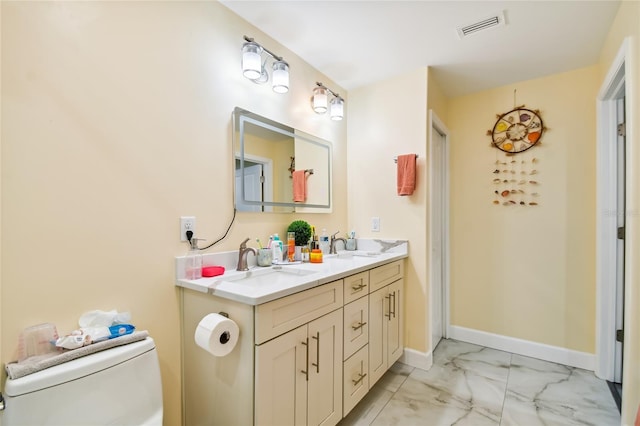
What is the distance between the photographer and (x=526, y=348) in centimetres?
249

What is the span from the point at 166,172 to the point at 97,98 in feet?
1.22

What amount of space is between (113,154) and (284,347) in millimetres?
1045

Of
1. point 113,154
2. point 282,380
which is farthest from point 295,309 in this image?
point 113,154

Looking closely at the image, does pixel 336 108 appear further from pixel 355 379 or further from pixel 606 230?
pixel 606 230

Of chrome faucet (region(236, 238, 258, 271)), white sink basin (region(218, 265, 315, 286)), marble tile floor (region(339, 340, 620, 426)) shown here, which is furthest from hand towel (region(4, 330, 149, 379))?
marble tile floor (region(339, 340, 620, 426))

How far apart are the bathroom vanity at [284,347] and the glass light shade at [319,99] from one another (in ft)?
3.88

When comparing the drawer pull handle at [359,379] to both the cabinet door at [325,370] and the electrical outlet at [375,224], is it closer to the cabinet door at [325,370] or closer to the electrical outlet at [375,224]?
the cabinet door at [325,370]

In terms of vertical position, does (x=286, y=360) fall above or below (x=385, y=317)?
above

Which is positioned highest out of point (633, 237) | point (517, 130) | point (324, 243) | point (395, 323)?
point (517, 130)

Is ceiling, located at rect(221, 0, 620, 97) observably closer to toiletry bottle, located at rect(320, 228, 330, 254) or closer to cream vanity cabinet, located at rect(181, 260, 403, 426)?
toiletry bottle, located at rect(320, 228, 330, 254)

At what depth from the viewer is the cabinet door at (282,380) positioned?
3.61 ft

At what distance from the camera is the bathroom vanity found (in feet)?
3.65

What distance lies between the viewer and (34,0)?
1.01m

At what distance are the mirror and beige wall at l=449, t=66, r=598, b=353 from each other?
1.43 metres
